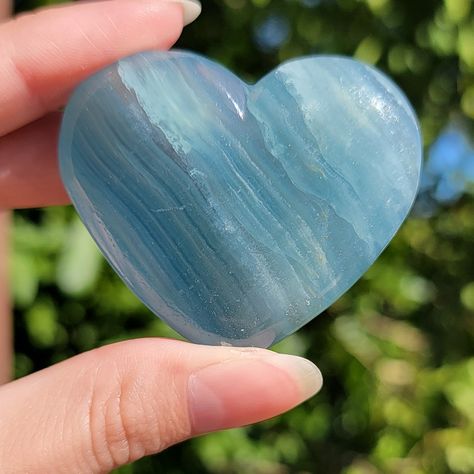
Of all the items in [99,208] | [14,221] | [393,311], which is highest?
[99,208]

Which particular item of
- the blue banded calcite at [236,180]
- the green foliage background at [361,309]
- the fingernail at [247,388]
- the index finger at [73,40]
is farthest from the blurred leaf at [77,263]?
the fingernail at [247,388]

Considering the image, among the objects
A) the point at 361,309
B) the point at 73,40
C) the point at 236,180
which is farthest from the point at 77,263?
the point at 361,309

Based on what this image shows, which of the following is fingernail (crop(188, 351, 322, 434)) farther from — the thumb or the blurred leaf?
the blurred leaf

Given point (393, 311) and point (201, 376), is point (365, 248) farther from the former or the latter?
point (393, 311)

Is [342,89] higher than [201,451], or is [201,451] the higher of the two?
[342,89]

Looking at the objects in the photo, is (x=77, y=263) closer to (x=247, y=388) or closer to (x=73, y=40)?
(x=73, y=40)

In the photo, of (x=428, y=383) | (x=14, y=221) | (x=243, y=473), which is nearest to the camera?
(x=14, y=221)

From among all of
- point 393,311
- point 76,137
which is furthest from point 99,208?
point 393,311
